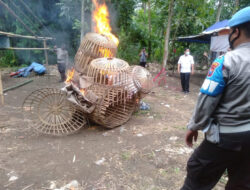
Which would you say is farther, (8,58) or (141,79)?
(8,58)

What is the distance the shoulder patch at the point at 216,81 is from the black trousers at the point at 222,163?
14.4 inches

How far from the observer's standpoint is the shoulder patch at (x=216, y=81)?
1.40 metres

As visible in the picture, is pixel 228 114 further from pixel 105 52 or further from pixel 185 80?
pixel 185 80

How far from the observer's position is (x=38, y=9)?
13.6m

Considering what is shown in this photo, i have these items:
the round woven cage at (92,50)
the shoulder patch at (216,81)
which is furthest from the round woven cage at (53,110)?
the shoulder patch at (216,81)

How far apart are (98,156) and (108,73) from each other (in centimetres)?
169

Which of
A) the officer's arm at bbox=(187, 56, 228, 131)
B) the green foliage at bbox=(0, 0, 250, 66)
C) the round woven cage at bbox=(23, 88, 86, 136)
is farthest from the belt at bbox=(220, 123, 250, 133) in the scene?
the green foliage at bbox=(0, 0, 250, 66)

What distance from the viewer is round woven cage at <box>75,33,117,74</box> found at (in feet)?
16.4

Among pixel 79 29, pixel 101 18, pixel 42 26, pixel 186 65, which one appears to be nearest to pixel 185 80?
pixel 186 65

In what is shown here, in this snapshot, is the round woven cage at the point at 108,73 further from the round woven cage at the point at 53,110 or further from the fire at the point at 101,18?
the fire at the point at 101,18

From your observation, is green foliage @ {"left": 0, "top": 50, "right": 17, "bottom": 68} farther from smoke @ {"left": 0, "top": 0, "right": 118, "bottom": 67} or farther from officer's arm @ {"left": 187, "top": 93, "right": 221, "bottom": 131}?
officer's arm @ {"left": 187, "top": 93, "right": 221, "bottom": 131}

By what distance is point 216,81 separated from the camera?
1411 millimetres

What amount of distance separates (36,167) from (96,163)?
2.97 feet

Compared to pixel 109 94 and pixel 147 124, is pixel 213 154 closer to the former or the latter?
pixel 109 94
